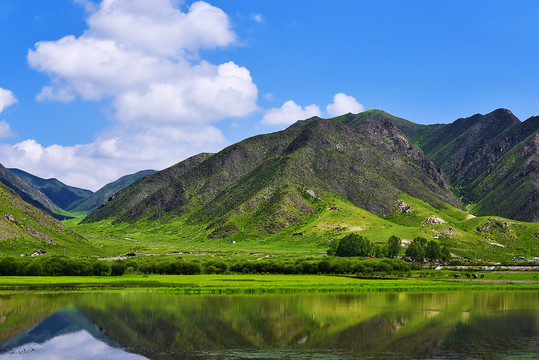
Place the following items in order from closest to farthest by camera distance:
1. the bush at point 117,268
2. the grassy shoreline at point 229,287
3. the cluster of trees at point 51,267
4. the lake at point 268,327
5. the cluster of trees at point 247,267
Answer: the lake at point 268,327, the grassy shoreline at point 229,287, the cluster of trees at point 51,267, the bush at point 117,268, the cluster of trees at point 247,267

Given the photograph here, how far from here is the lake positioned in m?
46.8

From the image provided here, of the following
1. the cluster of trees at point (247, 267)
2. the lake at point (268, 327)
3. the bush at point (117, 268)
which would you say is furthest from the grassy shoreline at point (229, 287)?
the cluster of trees at point (247, 267)

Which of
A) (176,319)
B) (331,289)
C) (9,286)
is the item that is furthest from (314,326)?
(9,286)

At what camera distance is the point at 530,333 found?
182 ft

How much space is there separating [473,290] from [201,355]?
263 ft

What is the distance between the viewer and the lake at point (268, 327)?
46.8m

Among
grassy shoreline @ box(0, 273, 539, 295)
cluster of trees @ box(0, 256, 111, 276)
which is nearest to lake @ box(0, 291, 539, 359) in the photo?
grassy shoreline @ box(0, 273, 539, 295)

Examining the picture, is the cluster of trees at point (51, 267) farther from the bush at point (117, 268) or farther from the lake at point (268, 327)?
the lake at point (268, 327)

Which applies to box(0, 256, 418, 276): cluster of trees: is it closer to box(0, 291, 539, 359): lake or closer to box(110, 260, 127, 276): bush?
box(110, 260, 127, 276): bush

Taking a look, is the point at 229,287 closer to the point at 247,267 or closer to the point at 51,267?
the point at 247,267

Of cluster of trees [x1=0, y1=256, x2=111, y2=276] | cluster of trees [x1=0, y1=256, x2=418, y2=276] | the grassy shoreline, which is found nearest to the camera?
the grassy shoreline

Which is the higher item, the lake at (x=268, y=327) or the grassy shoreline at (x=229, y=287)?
the lake at (x=268, y=327)

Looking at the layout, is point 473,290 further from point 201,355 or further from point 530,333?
point 201,355

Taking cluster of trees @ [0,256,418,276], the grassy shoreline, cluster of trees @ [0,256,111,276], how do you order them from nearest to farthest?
the grassy shoreline → cluster of trees @ [0,256,111,276] → cluster of trees @ [0,256,418,276]
